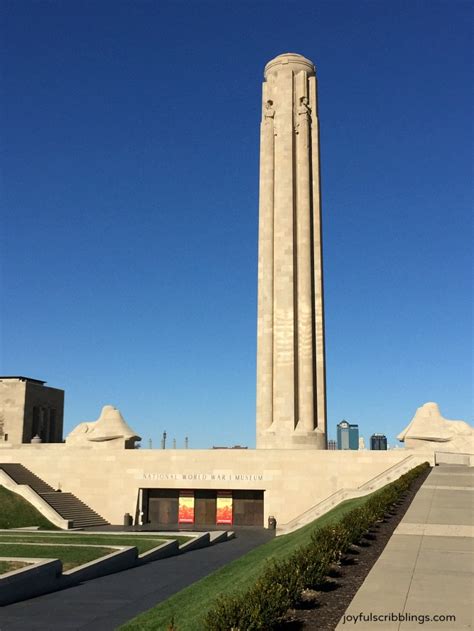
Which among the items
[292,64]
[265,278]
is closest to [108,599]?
[265,278]

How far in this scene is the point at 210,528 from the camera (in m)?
46.3

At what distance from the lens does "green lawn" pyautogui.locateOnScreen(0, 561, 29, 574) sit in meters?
20.4

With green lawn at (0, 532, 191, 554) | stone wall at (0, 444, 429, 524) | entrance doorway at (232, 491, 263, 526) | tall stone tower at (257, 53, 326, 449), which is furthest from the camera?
tall stone tower at (257, 53, 326, 449)

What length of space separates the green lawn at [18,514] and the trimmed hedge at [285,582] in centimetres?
2986

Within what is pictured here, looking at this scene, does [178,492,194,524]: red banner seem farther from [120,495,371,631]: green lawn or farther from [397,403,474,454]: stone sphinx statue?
[120,495,371,631]: green lawn

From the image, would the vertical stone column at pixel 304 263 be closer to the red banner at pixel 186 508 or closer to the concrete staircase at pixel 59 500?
the red banner at pixel 186 508

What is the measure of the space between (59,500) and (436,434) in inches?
1130

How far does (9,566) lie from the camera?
2089 cm

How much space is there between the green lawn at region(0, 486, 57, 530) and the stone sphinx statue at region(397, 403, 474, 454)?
26.6 m

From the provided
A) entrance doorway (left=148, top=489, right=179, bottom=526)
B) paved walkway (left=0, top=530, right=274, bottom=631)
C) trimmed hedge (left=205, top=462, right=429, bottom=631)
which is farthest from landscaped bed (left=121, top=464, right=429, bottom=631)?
entrance doorway (left=148, top=489, right=179, bottom=526)

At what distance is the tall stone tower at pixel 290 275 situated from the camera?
5256 centimetres

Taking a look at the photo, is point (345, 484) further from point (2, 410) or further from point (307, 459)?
point (2, 410)

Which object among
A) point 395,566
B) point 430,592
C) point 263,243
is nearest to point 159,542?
point 395,566

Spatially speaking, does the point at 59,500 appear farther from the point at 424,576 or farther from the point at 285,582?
the point at 285,582
